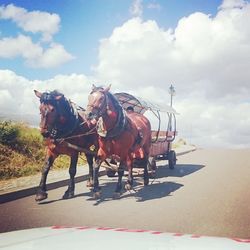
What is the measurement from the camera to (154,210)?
23.3ft

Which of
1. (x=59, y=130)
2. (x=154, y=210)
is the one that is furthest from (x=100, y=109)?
(x=154, y=210)

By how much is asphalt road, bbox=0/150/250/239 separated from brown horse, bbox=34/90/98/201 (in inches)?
30.6

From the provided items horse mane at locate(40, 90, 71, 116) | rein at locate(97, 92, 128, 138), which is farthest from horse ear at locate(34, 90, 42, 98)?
rein at locate(97, 92, 128, 138)

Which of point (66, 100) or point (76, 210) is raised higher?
point (66, 100)

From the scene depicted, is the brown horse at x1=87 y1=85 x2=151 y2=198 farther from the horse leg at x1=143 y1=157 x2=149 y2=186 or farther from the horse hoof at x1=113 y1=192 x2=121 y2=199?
the horse leg at x1=143 y1=157 x2=149 y2=186

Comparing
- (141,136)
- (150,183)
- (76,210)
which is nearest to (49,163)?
(76,210)

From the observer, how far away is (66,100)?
8.13 m

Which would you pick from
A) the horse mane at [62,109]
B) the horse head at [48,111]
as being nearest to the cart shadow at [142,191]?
the horse mane at [62,109]

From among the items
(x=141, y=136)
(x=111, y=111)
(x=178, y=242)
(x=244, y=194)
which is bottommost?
(x=244, y=194)

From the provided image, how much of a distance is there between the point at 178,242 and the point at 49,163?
20.4ft

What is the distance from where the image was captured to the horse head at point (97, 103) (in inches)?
300

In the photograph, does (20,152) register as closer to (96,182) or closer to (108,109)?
(96,182)

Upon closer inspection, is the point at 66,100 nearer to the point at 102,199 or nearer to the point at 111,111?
→ the point at 111,111

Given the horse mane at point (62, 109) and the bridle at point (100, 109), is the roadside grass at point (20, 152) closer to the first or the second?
the horse mane at point (62, 109)
